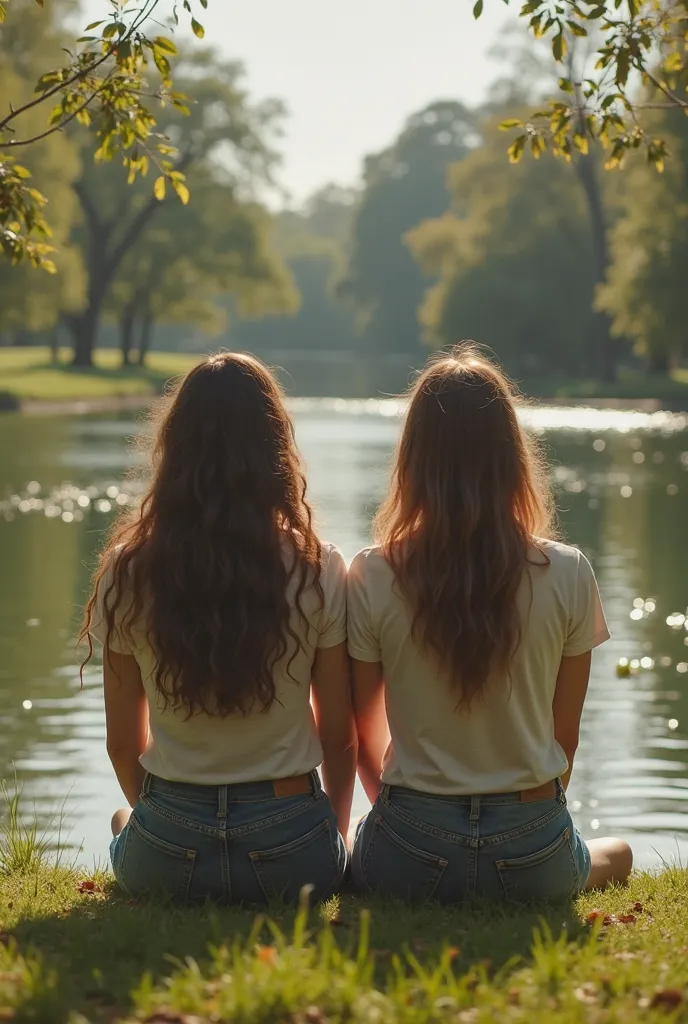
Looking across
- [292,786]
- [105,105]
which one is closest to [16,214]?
[105,105]

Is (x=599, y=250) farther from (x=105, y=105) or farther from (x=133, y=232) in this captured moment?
(x=105, y=105)

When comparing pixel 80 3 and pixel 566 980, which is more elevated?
pixel 80 3

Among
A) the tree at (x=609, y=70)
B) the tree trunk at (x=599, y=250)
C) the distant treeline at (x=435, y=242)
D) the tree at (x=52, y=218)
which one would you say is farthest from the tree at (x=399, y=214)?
the tree at (x=609, y=70)

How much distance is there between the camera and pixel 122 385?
42.9m

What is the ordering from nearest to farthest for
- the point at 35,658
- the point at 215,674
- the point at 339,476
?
1. the point at 215,674
2. the point at 35,658
3. the point at 339,476

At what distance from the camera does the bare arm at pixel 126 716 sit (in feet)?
12.2

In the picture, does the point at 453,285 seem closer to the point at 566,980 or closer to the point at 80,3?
the point at 80,3

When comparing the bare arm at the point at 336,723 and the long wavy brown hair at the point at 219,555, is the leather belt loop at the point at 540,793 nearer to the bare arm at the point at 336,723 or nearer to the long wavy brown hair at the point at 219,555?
the bare arm at the point at 336,723

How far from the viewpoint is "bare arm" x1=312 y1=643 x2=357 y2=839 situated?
3.71 metres

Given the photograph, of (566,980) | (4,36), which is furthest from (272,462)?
(4,36)

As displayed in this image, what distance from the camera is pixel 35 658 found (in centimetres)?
905

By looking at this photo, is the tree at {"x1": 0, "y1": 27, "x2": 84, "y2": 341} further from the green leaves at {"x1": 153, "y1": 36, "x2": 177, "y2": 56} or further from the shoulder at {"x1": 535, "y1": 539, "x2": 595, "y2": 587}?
the shoulder at {"x1": 535, "y1": 539, "x2": 595, "y2": 587}

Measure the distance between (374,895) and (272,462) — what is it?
3.51 feet

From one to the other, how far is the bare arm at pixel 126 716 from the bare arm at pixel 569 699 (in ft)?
3.43
